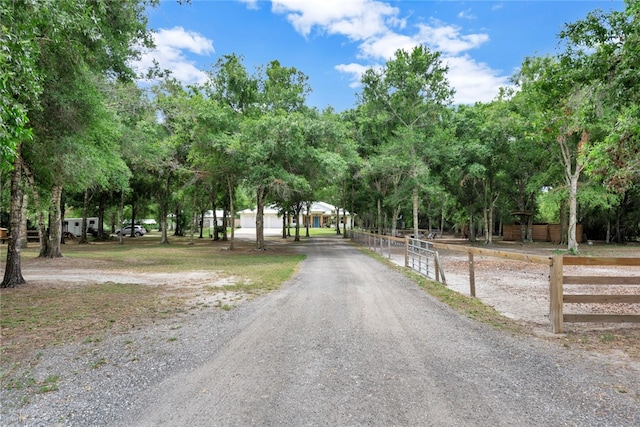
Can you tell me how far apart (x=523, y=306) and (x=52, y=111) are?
9.77 m

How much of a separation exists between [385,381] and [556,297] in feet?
9.88

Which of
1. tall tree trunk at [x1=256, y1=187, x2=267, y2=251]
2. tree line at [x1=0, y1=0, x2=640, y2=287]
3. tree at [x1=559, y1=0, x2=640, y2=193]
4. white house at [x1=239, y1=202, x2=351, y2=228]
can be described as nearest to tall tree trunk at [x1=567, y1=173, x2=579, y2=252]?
tree line at [x1=0, y1=0, x2=640, y2=287]

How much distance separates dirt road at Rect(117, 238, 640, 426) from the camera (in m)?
2.63

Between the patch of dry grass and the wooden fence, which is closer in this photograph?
the patch of dry grass

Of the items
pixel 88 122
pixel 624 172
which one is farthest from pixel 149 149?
pixel 624 172

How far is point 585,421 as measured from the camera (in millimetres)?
2566

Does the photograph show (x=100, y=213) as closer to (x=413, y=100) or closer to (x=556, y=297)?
(x=413, y=100)

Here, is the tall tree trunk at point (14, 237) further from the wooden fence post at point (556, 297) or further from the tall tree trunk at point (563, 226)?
the tall tree trunk at point (563, 226)

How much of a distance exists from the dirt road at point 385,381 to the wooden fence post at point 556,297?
1.82 feet

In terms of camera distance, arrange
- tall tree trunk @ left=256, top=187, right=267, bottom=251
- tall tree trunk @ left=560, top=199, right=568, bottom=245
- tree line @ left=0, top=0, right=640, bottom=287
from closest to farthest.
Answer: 1. tree line @ left=0, top=0, right=640, bottom=287
2. tall tree trunk @ left=256, top=187, right=267, bottom=251
3. tall tree trunk @ left=560, top=199, right=568, bottom=245

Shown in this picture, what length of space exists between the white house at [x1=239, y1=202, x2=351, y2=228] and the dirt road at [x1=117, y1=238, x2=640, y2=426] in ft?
168

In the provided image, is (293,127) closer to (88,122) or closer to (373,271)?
(373,271)

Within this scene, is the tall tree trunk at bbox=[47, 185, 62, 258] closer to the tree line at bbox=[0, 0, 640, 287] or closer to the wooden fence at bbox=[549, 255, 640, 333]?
the tree line at bbox=[0, 0, 640, 287]

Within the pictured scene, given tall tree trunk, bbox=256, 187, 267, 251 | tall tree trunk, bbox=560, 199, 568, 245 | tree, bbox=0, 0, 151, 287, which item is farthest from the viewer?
tall tree trunk, bbox=560, 199, 568, 245
